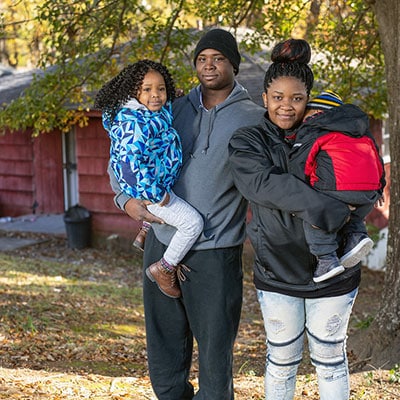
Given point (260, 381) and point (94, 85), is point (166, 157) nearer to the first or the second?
point (260, 381)

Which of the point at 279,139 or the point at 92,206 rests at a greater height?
the point at 279,139

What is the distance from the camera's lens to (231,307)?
3.63m

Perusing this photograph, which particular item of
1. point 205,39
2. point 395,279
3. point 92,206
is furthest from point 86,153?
point 205,39

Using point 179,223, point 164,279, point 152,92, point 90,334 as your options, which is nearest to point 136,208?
point 179,223

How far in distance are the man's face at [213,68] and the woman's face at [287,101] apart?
37 centimetres

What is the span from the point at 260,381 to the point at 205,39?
268 cm

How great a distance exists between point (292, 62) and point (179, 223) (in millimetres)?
981

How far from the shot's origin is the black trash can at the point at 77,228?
13.7 metres

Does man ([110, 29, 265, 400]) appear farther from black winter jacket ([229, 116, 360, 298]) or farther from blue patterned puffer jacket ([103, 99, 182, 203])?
black winter jacket ([229, 116, 360, 298])

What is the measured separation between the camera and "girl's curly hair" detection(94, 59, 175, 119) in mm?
3510

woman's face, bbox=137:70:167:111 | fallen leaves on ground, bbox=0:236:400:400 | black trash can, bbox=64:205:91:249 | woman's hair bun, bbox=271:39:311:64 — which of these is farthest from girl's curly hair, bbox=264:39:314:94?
black trash can, bbox=64:205:91:249

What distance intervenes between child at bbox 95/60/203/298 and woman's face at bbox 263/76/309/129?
22.6 inches

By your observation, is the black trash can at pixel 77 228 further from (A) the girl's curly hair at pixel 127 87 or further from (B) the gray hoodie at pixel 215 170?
(B) the gray hoodie at pixel 215 170

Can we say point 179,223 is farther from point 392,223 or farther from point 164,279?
point 392,223
